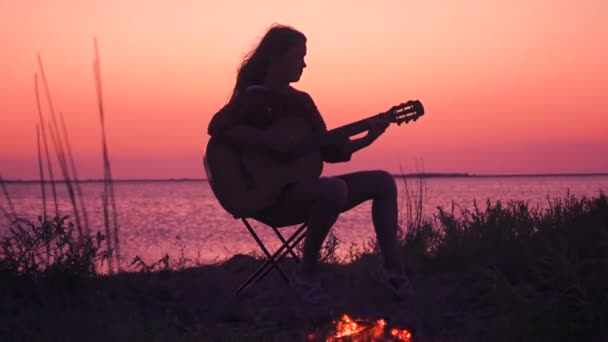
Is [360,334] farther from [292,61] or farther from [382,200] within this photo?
[292,61]

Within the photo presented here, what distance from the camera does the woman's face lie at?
17.2 ft

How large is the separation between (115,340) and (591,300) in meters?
2.42

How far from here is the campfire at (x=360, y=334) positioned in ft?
12.8

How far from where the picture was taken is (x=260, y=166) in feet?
16.9

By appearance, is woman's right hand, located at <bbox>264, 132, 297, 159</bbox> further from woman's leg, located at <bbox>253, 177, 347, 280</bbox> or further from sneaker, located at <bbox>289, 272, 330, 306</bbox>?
sneaker, located at <bbox>289, 272, 330, 306</bbox>

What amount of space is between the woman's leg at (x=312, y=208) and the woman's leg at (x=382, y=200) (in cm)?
15

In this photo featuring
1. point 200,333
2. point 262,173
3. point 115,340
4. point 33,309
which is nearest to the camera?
point 115,340

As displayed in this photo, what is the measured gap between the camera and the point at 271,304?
17.3 feet

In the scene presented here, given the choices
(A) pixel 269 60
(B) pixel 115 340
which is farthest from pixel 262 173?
(B) pixel 115 340

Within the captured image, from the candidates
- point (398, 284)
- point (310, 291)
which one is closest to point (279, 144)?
point (310, 291)

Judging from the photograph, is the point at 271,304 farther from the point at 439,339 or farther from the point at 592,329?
the point at 592,329

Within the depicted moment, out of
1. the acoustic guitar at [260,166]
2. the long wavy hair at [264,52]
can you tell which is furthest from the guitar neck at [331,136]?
the long wavy hair at [264,52]

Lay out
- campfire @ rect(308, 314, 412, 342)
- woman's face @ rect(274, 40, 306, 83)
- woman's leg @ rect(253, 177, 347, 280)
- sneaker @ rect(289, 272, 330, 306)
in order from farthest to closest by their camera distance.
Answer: woman's face @ rect(274, 40, 306, 83), sneaker @ rect(289, 272, 330, 306), woman's leg @ rect(253, 177, 347, 280), campfire @ rect(308, 314, 412, 342)

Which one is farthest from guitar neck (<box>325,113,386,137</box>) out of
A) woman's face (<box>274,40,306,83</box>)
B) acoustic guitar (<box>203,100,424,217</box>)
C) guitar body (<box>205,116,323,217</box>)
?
woman's face (<box>274,40,306,83</box>)
